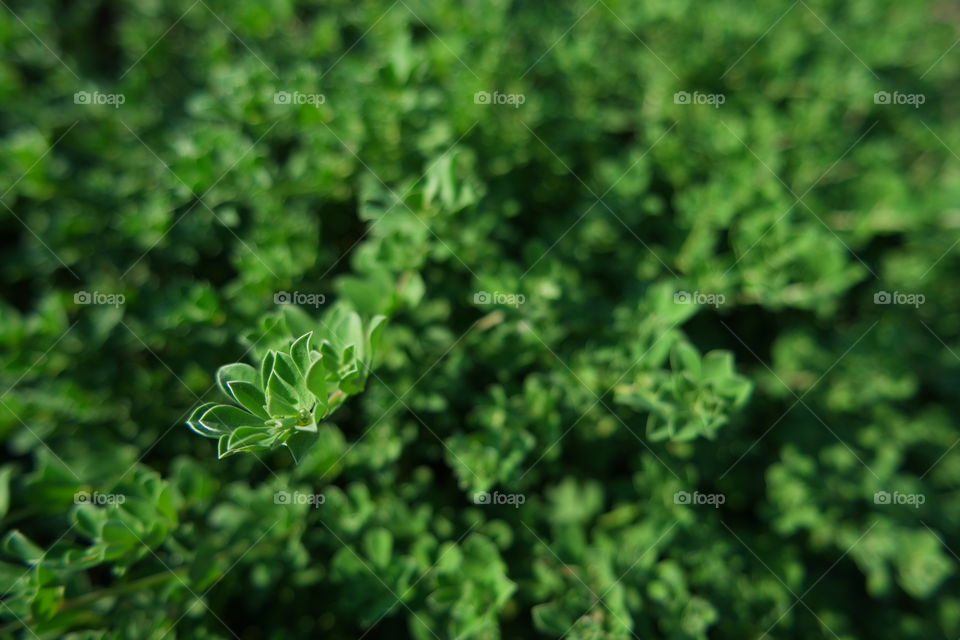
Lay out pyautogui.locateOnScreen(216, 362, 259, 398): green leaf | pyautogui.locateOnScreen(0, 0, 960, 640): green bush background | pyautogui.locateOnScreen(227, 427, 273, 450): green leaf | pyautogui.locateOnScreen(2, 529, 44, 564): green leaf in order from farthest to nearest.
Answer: pyautogui.locateOnScreen(0, 0, 960, 640): green bush background < pyautogui.locateOnScreen(2, 529, 44, 564): green leaf < pyautogui.locateOnScreen(216, 362, 259, 398): green leaf < pyautogui.locateOnScreen(227, 427, 273, 450): green leaf

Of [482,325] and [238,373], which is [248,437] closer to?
[238,373]

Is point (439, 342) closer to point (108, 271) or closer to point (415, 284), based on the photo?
point (415, 284)

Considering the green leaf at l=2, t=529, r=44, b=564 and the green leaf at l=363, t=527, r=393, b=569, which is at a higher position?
the green leaf at l=2, t=529, r=44, b=564

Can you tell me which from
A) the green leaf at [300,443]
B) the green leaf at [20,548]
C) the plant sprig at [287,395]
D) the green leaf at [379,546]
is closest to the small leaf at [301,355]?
the plant sprig at [287,395]

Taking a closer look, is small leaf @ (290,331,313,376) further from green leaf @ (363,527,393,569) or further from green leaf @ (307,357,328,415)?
green leaf @ (363,527,393,569)

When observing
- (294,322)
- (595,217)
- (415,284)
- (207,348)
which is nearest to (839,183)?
(595,217)

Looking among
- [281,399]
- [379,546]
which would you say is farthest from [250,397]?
[379,546]

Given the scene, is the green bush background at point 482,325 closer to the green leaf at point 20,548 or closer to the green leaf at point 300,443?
the green leaf at point 20,548

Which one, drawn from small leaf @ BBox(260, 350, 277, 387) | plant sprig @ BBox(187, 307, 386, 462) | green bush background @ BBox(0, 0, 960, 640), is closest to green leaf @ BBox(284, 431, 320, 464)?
plant sprig @ BBox(187, 307, 386, 462)
